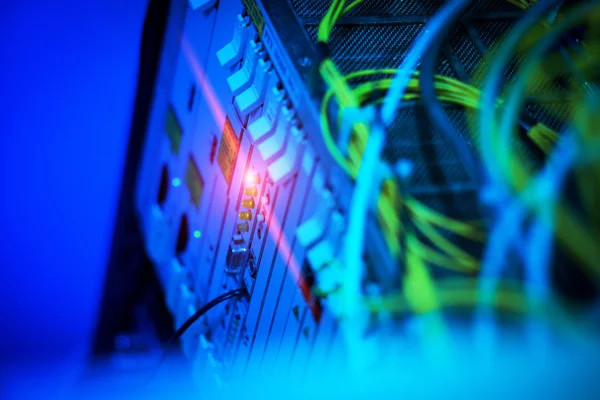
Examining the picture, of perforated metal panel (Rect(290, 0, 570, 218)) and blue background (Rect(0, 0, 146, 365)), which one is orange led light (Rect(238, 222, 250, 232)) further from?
blue background (Rect(0, 0, 146, 365))

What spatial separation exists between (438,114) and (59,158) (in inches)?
39.6

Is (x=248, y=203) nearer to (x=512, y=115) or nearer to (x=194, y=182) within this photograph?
(x=194, y=182)

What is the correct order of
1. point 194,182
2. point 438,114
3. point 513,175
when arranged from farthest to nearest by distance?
point 194,182 → point 438,114 → point 513,175

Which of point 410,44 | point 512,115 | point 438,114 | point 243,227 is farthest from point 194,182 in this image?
point 512,115

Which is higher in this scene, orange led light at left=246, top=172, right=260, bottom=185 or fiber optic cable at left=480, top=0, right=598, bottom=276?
fiber optic cable at left=480, top=0, right=598, bottom=276

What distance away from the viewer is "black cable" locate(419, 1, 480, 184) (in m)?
0.97

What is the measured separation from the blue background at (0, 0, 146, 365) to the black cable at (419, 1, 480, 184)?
710 mm

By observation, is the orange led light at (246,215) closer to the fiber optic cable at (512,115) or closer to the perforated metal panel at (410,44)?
the perforated metal panel at (410,44)

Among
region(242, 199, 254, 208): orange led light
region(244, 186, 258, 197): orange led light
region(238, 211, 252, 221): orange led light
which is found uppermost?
region(244, 186, 258, 197): orange led light

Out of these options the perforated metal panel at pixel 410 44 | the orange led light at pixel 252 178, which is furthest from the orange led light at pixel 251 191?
the perforated metal panel at pixel 410 44

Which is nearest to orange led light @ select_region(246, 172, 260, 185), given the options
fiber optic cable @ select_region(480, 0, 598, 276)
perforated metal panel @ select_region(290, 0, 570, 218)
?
perforated metal panel @ select_region(290, 0, 570, 218)

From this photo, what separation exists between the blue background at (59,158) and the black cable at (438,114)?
71 centimetres

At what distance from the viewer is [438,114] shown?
987 millimetres

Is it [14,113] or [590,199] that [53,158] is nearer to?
[14,113]
